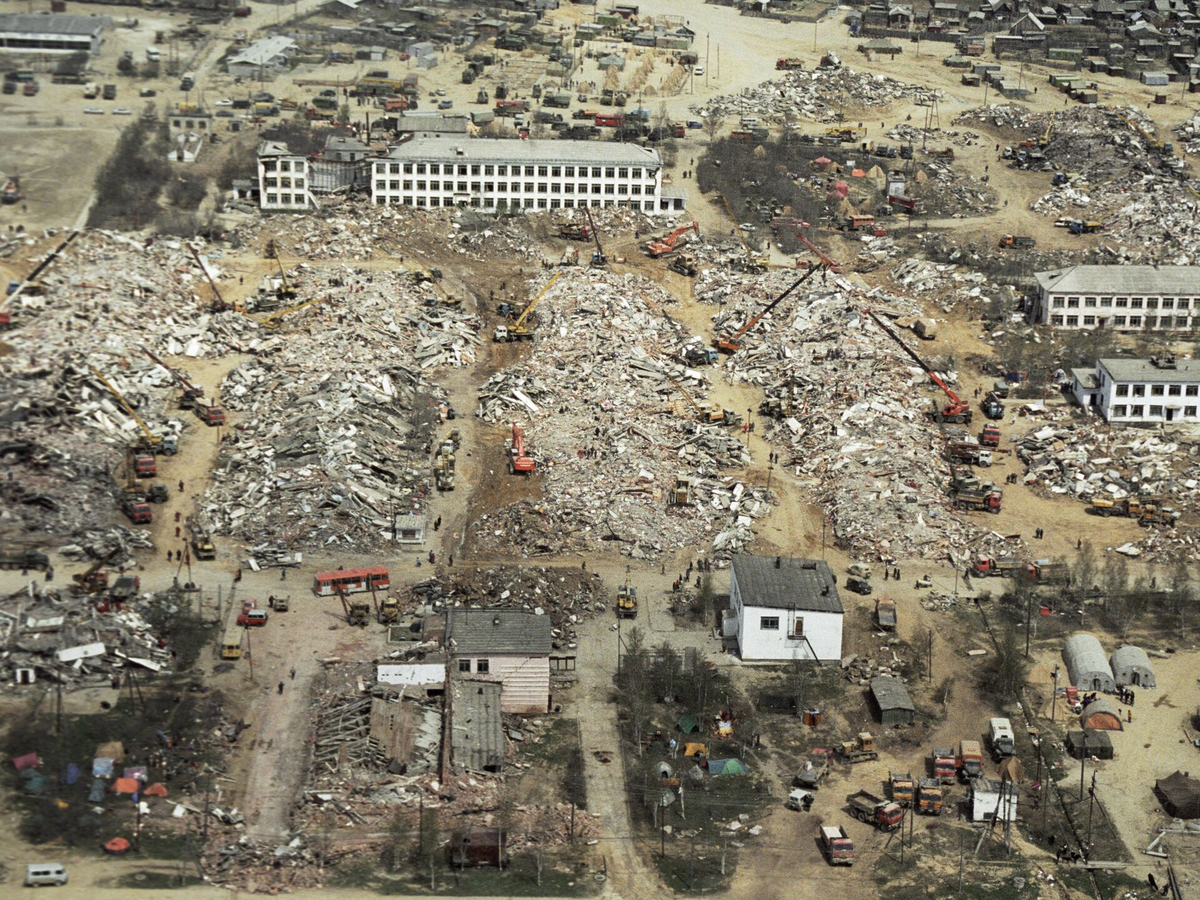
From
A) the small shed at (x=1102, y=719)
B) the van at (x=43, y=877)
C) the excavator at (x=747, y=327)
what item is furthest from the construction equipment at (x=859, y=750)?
the excavator at (x=747, y=327)

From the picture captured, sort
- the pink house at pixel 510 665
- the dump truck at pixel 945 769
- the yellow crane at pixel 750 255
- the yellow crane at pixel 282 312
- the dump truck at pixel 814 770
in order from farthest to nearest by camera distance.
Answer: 1. the yellow crane at pixel 750 255
2. the yellow crane at pixel 282 312
3. the pink house at pixel 510 665
4. the dump truck at pixel 945 769
5. the dump truck at pixel 814 770

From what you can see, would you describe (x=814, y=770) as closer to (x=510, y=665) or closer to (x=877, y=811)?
(x=877, y=811)

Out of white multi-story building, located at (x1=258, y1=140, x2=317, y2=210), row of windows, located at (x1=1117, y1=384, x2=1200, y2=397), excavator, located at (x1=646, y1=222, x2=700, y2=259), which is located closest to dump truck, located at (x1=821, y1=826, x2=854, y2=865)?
row of windows, located at (x1=1117, y1=384, x2=1200, y2=397)

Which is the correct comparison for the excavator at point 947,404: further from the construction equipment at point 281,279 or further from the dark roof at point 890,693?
the construction equipment at point 281,279

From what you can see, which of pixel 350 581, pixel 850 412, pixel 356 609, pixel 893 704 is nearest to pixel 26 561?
pixel 350 581

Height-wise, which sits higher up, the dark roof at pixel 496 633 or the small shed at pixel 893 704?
the dark roof at pixel 496 633

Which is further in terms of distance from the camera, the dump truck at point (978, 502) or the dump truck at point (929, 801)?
the dump truck at point (978, 502)

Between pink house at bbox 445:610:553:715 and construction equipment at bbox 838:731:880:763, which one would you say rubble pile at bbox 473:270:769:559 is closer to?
pink house at bbox 445:610:553:715
